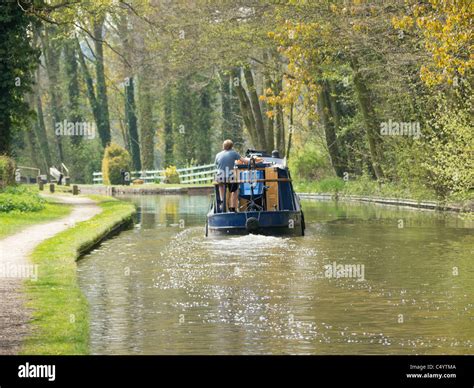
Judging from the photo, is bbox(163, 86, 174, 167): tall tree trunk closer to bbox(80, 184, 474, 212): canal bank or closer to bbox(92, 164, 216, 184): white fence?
bbox(92, 164, 216, 184): white fence

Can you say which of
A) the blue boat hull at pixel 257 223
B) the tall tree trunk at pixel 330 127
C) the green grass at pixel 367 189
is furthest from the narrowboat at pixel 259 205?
the tall tree trunk at pixel 330 127

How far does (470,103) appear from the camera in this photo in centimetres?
2967

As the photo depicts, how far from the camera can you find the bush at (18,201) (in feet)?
109

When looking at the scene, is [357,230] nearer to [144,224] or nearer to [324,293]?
[144,224]

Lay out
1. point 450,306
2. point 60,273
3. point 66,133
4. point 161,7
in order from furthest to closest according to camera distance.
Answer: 1. point 66,133
2. point 161,7
3. point 60,273
4. point 450,306

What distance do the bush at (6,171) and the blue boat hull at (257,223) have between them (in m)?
13.3

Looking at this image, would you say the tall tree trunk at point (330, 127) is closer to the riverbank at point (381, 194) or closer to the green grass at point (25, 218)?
the riverbank at point (381, 194)

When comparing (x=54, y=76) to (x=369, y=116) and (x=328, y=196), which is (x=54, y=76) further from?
(x=369, y=116)

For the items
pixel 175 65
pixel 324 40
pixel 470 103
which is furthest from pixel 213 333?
pixel 175 65

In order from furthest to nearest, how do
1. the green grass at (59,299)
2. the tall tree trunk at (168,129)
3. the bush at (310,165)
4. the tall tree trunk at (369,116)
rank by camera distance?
the tall tree trunk at (168,129) < the bush at (310,165) < the tall tree trunk at (369,116) < the green grass at (59,299)

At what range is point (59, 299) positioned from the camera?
15.7m

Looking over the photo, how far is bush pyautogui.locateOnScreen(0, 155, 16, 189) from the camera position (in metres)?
37.8

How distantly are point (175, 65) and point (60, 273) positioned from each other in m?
33.3

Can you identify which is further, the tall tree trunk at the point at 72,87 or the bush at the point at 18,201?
the tall tree trunk at the point at 72,87
